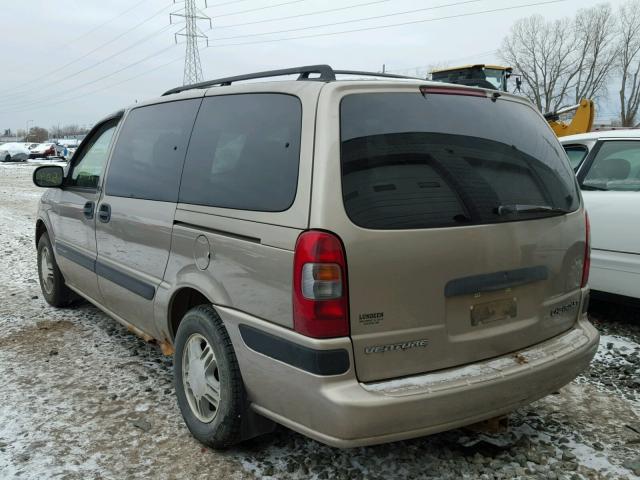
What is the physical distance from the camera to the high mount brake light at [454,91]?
8.42 ft

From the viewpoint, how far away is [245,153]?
8.80 feet

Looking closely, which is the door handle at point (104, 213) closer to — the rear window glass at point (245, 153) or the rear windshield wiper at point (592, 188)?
the rear window glass at point (245, 153)

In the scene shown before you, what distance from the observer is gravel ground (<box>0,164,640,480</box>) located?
272 centimetres

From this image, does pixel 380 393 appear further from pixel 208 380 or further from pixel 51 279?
pixel 51 279

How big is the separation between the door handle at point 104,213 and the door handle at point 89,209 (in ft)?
0.51

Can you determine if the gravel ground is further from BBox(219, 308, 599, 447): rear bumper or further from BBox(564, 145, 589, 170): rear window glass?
BBox(564, 145, 589, 170): rear window glass

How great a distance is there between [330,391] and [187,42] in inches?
1837

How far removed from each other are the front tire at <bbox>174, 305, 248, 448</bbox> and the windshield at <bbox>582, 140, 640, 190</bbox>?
3706 mm

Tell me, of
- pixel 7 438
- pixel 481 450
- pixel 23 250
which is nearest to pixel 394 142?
pixel 481 450

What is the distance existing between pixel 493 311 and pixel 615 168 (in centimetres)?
310

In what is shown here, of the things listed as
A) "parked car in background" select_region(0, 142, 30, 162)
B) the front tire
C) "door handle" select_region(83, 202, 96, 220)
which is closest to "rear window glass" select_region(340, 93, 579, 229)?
the front tire

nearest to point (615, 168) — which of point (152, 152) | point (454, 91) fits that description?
point (454, 91)

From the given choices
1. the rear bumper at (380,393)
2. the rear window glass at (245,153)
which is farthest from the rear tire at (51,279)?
the rear bumper at (380,393)

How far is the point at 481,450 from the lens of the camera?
2.88 m
